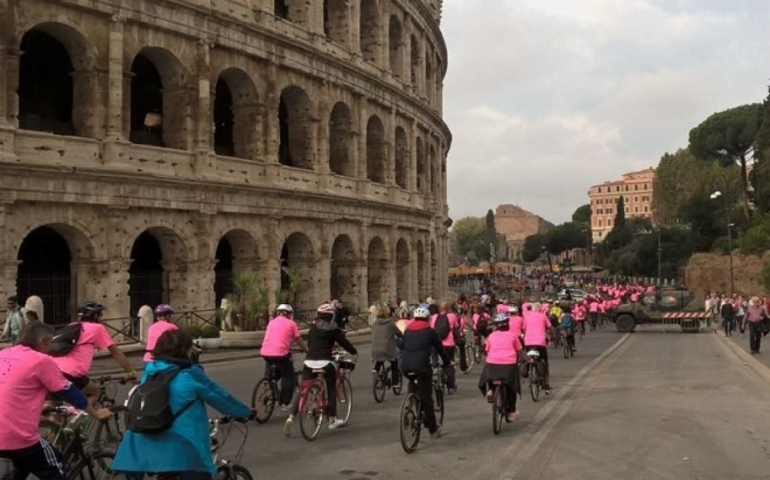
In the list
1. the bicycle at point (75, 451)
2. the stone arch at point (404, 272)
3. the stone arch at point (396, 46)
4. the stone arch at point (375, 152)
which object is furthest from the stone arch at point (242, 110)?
the bicycle at point (75, 451)

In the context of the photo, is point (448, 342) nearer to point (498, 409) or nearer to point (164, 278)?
point (498, 409)

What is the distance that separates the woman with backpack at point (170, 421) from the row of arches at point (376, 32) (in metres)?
26.8

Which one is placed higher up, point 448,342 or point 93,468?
point 448,342

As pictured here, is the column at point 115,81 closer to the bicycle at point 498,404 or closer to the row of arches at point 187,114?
the row of arches at point 187,114

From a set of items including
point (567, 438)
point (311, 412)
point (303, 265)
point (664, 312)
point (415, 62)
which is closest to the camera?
point (567, 438)

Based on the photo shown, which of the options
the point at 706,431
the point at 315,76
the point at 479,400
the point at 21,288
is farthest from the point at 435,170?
the point at 706,431

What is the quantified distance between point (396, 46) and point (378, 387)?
28.7 metres

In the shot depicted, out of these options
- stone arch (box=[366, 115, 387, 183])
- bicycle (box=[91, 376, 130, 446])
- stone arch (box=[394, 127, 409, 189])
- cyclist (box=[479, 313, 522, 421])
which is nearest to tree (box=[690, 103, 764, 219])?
stone arch (box=[394, 127, 409, 189])

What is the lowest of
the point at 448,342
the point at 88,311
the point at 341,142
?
the point at 448,342

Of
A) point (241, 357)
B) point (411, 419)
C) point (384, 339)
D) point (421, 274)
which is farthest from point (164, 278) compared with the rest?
point (421, 274)

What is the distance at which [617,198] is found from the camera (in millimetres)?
173375

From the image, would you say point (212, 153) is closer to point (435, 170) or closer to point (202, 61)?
point (202, 61)

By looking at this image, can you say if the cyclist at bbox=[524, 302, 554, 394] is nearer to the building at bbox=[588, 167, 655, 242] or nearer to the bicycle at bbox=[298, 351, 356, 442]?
the bicycle at bbox=[298, 351, 356, 442]

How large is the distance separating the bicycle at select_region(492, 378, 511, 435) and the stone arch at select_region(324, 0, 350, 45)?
25.3m
